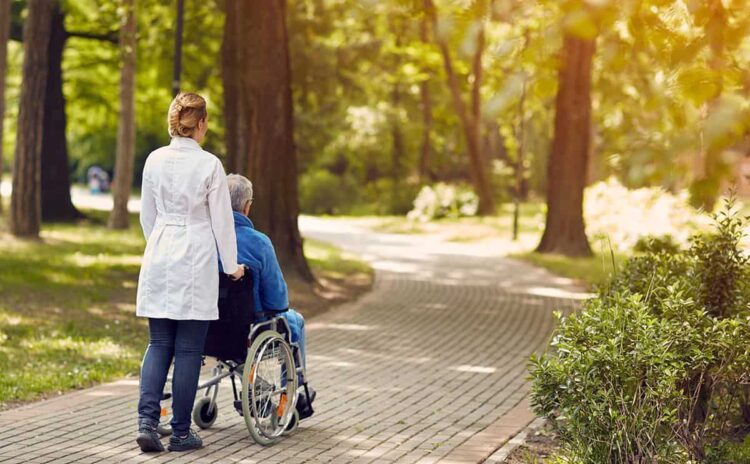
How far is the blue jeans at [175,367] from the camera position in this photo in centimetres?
666

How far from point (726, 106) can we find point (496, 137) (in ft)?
189

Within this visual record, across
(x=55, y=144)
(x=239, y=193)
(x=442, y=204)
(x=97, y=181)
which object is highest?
(x=239, y=193)

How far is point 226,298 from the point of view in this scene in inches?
271

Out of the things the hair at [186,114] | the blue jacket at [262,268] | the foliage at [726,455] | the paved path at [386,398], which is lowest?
the paved path at [386,398]

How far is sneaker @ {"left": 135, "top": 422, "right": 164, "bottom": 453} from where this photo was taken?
21.7 ft

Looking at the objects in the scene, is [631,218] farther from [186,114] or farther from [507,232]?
[186,114]

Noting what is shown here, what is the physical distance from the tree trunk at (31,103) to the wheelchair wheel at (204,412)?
14.4 m

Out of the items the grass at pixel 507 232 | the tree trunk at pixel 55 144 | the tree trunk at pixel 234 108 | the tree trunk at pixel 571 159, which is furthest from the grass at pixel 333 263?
the tree trunk at pixel 55 144

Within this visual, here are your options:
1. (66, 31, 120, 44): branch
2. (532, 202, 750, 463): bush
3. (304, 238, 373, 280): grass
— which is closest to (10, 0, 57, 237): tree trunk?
(304, 238, 373, 280): grass

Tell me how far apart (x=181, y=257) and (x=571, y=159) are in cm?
1824

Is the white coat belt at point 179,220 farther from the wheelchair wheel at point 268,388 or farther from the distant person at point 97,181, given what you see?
the distant person at point 97,181

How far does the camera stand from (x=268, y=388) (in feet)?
23.1

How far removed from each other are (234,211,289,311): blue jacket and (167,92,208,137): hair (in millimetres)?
710

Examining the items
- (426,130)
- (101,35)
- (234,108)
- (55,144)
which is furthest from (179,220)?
(426,130)
